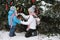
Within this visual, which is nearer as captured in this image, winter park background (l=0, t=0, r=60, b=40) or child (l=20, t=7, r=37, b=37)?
child (l=20, t=7, r=37, b=37)

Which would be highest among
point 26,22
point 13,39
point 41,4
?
point 41,4

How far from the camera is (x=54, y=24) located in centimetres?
582

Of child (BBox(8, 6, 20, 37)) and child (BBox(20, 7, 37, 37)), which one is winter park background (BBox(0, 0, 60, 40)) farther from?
child (BBox(8, 6, 20, 37))

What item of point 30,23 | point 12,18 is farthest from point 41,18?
point 12,18

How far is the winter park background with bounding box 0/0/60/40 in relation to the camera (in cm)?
569

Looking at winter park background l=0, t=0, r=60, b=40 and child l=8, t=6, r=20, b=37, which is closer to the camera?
child l=8, t=6, r=20, b=37

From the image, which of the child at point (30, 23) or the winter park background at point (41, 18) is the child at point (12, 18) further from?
the winter park background at point (41, 18)

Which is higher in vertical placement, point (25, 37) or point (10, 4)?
point (10, 4)

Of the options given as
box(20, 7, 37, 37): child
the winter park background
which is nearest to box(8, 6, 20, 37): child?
box(20, 7, 37, 37): child

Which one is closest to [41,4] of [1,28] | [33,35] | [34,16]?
[34,16]

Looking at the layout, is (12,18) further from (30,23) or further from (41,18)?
(41,18)

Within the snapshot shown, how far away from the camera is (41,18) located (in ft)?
19.0

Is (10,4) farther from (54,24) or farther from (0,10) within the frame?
(54,24)

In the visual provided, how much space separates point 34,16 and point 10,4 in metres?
0.81
